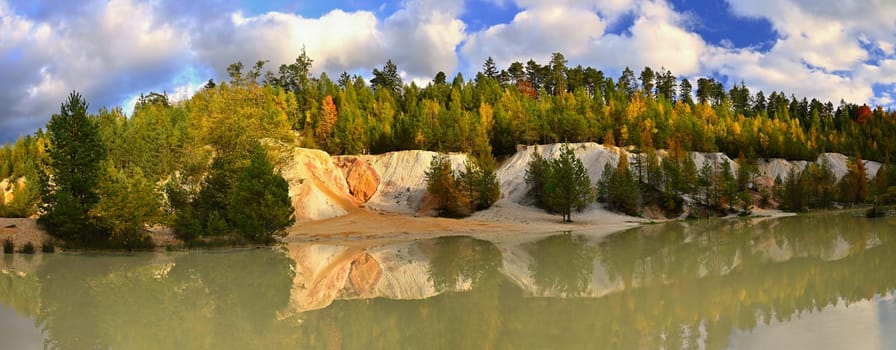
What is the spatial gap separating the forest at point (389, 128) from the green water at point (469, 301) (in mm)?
12059

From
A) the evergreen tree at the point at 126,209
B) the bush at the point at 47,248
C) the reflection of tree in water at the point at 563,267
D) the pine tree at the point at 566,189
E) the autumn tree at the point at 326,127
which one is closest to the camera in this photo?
the reflection of tree in water at the point at 563,267

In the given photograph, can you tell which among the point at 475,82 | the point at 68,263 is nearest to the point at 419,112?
the point at 475,82

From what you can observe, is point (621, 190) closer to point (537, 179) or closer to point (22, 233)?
point (537, 179)

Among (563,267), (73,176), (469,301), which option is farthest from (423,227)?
(469,301)

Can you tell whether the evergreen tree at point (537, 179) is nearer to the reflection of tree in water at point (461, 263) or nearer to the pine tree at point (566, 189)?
the pine tree at point (566, 189)

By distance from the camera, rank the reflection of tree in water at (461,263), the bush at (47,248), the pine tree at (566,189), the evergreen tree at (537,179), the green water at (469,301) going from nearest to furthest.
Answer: the green water at (469,301)
the reflection of tree in water at (461,263)
the bush at (47,248)
the pine tree at (566,189)
the evergreen tree at (537,179)

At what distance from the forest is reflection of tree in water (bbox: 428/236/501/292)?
13.9 meters

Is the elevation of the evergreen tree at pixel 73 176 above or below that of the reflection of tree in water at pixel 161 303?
above

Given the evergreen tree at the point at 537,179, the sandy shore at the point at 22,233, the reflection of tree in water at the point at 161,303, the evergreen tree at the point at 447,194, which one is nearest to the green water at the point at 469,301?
the reflection of tree in water at the point at 161,303

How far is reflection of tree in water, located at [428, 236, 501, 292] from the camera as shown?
790 inches

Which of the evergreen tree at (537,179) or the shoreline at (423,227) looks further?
the evergreen tree at (537,179)

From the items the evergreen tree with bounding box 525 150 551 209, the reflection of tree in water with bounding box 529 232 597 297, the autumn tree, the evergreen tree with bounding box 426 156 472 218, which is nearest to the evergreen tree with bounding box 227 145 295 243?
the reflection of tree in water with bounding box 529 232 597 297

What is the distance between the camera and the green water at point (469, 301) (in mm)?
11148

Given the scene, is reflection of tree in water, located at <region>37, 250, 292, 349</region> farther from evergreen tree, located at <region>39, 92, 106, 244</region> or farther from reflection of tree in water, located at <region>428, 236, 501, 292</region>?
evergreen tree, located at <region>39, 92, 106, 244</region>
